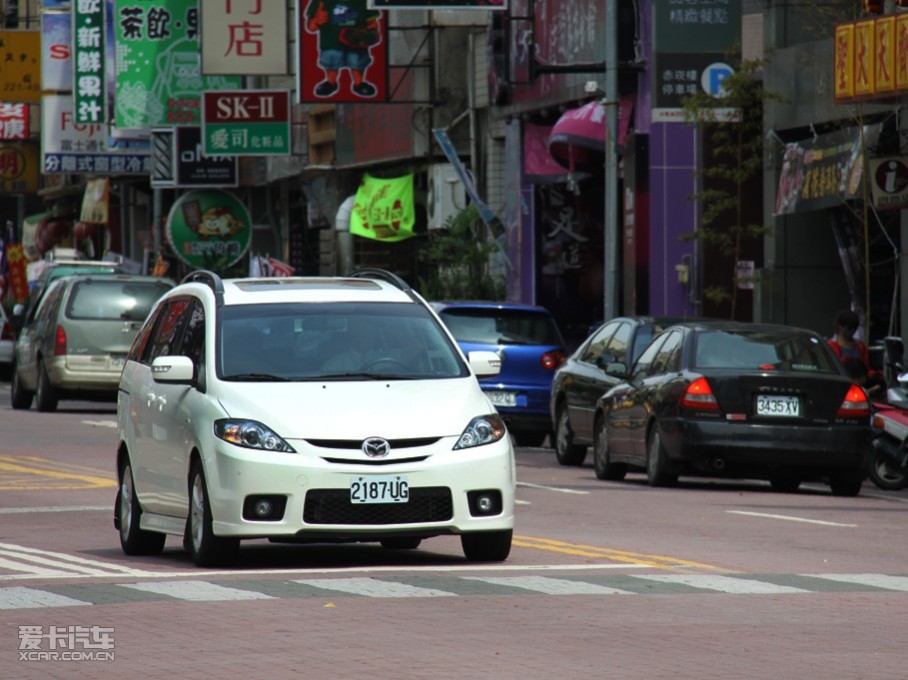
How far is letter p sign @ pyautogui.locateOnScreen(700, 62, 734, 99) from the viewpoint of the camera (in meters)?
33.7

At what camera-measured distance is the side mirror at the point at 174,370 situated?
1291cm

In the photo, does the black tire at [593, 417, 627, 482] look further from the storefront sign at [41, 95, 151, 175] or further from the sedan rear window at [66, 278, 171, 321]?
the storefront sign at [41, 95, 151, 175]

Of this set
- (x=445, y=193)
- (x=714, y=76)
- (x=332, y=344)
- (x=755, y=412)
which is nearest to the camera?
(x=332, y=344)

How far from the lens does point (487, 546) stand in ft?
42.6

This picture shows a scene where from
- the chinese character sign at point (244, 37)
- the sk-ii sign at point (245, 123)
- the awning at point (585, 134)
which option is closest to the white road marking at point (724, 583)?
the awning at point (585, 134)

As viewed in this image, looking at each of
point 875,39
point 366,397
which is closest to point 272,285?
point 366,397

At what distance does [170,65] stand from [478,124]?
9.51 m

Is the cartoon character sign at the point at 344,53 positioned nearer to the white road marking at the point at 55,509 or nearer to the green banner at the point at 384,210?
the green banner at the point at 384,210

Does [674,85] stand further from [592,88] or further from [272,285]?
[272,285]

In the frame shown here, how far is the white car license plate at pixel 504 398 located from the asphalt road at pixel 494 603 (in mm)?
8702

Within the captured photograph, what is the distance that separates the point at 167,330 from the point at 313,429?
93.5 inches

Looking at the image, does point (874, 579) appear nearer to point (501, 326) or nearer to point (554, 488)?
point (554, 488)

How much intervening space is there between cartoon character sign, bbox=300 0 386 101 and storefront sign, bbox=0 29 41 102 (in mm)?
27356

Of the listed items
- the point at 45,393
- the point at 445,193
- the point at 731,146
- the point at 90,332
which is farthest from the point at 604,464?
the point at 445,193
